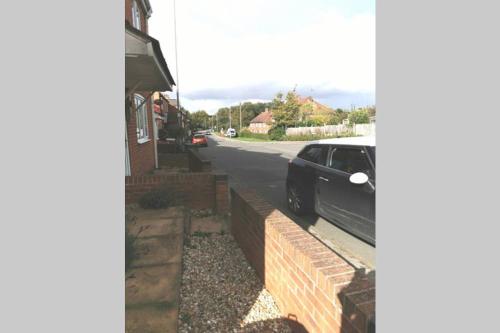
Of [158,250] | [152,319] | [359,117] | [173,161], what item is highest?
[359,117]

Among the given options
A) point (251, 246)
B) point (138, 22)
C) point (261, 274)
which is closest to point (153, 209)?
point (251, 246)

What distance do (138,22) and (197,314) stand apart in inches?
374

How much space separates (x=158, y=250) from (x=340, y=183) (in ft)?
9.00

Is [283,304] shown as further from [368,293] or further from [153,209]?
[153,209]

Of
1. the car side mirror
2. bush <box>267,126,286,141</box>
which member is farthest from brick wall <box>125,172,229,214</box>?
bush <box>267,126,286,141</box>

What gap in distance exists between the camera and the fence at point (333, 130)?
110 feet

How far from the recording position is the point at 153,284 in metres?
2.81

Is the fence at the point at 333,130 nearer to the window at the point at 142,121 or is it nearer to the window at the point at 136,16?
the window at the point at 142,121

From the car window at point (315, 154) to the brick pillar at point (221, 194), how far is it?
1616mm

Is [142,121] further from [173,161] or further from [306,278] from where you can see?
[306,278]

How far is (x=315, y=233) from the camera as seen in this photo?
4.97m

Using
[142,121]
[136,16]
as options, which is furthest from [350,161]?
[136,16]

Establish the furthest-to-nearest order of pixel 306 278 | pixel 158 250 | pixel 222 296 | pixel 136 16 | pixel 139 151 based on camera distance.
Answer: pixel 136 16 → pixel 139 151 → pixel 158 250 → pixel 222 296 → pixel 306 278

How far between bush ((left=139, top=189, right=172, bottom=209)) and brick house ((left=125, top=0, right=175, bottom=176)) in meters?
1.54
